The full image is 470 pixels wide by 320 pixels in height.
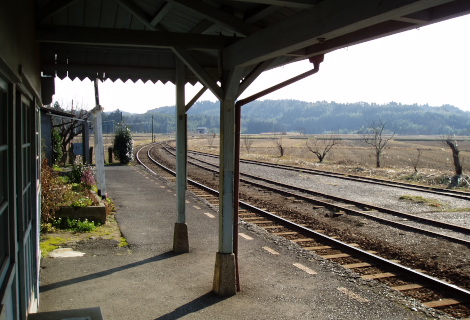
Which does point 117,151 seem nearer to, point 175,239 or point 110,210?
point 110,210

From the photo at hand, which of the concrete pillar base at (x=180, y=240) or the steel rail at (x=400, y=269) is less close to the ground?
the concrete pillar base at (x=180, y=240)

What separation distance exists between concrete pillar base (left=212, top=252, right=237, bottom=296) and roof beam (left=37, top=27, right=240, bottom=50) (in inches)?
102

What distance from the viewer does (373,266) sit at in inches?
284

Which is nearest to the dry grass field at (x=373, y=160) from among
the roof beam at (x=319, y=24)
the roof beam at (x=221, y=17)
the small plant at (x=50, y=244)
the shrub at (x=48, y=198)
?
the shrub at (x=48, y=198)

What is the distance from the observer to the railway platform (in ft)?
17.1

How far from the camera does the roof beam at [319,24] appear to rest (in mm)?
2835

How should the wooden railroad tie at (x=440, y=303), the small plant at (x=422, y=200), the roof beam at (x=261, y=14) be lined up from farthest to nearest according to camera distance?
the small plant at (x=422, y=200) < the wooden railroad tie at (x=440, y=303) < the roof beam at (x=261, y=14)

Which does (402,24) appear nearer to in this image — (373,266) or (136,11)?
(136,11)

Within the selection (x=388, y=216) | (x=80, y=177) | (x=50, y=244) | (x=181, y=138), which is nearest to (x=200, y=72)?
(x=181, y=138)

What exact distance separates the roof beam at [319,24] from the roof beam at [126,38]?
1.94 feet

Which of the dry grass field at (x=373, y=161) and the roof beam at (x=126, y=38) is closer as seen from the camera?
the roof beam at (x=126, y=38)

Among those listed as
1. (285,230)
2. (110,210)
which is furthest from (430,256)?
(110,210)

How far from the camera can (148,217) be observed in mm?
10508

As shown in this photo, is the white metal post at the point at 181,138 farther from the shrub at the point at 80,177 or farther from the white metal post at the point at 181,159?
the shrub at the point at 80,177
